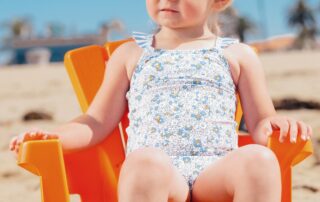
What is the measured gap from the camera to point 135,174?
179 centimetres

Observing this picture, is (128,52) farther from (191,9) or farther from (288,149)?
(288,149)

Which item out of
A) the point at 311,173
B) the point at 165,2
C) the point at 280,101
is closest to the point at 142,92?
the point at 165,2

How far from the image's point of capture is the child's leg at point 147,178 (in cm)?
178

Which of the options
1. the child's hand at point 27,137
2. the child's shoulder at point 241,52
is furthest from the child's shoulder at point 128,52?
the child's hand at point 27,137

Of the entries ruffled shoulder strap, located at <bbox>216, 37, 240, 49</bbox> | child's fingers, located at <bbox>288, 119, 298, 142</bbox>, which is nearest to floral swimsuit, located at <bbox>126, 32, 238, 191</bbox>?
ruffled shoulder strap, located at <bbox>216, 37, 240, 49</bbox>

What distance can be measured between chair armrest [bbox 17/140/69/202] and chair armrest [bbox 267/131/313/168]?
66 centimetres

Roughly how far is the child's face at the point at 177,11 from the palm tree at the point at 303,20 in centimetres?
6217

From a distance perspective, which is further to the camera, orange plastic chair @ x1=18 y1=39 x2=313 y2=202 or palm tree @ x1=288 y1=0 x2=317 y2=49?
palm tree @ x1=288 y1=0 x2=317 y2=49

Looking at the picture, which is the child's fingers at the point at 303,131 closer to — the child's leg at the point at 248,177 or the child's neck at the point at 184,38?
the child's leg at the point at 248,177

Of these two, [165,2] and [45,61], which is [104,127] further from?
[45,61]

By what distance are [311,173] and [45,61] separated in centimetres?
4417

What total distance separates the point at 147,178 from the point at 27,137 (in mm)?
468

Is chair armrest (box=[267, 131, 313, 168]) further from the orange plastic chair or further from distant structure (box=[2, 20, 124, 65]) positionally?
distant structure (box=[2, 20, 124, 65])

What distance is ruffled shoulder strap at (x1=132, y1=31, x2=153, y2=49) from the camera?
2.38 m
